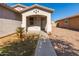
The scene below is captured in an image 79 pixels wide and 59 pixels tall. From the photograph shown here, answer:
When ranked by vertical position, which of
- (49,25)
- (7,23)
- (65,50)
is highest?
(7,23)

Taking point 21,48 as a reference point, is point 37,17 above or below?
above

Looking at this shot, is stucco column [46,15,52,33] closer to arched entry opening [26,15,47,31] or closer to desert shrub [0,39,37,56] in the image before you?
arched entry opening [26,15,47,31]

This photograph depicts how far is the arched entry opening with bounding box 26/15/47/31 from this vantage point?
31.0ft

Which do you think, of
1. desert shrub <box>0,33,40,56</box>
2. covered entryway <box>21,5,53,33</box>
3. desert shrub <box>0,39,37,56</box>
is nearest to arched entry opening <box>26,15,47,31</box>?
covered entryway <box>21,5,53,33</box>

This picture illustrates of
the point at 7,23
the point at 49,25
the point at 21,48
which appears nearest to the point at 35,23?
the point at 49,25

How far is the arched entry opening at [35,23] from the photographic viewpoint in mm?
9444

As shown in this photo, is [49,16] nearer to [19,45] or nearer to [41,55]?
[19,45]

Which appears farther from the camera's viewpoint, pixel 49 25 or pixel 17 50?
pixel 49 25

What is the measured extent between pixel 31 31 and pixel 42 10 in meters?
2.24

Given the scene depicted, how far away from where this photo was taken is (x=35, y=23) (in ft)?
34.9

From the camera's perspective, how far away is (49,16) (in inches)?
434

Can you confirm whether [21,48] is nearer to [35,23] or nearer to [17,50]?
[17,50]

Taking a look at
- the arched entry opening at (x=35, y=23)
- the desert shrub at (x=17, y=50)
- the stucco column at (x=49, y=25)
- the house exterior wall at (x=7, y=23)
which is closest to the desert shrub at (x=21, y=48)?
the desert shrub at (x=17, y=50)

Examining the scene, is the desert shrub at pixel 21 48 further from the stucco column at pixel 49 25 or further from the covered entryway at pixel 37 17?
the covered entryway at pixel 37 17
